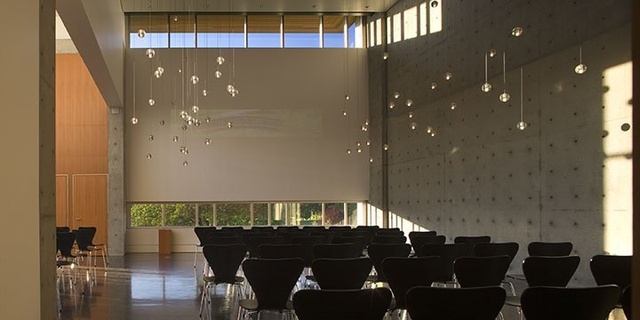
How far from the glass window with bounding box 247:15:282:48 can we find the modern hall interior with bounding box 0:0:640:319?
0.47 feet

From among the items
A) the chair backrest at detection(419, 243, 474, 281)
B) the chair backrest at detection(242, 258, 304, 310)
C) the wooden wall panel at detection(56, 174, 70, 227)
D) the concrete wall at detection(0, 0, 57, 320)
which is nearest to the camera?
the concrete wall at detection(0, 0, 57, 320)

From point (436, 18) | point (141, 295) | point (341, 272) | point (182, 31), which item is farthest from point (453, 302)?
point (182, 31)

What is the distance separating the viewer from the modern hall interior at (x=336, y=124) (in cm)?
373

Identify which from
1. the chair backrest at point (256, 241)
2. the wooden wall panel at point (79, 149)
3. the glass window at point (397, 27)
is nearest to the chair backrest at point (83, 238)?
the chair backrest at point (256, 241)

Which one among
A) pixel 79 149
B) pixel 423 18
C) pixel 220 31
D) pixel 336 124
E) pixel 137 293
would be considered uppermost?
pixel 220 31

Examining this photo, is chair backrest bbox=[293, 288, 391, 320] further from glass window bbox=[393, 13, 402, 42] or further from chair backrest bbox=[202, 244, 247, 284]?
glass window bbox=[393, 13, 402, 42]

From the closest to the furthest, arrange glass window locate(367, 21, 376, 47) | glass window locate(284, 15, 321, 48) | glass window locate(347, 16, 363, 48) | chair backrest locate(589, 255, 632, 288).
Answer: chair backrest locate(589, 255, 632, 288) → glass window locate(367, 21, 376, 47) → glass window locate(284, 15, 321, 48) → glass window locate(347, 16, 363, 48)

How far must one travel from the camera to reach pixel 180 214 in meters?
16.8

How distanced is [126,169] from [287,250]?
1099cm

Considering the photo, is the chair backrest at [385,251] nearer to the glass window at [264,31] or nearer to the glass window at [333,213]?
the glass window at [333,213]

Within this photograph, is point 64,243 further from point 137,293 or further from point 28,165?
point 28,165

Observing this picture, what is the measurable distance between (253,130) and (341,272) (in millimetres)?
12086

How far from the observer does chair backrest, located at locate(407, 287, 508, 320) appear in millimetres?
3396

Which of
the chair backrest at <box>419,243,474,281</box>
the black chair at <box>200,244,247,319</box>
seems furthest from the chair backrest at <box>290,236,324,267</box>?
the chair backrest at <box>419,243,474,281</box>
